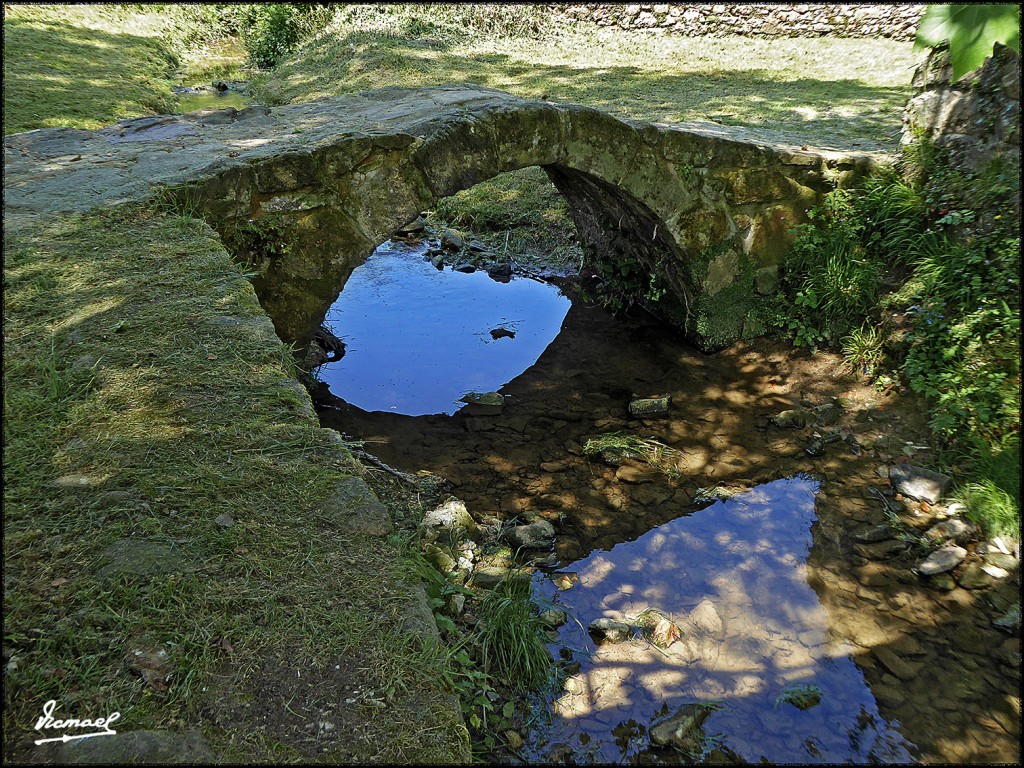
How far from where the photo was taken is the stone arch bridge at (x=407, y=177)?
4.07 metres

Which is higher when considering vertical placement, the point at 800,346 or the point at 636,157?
the point at 636,157

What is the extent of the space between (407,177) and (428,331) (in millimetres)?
1909

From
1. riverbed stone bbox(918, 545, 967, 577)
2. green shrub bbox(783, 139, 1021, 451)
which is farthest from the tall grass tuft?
green shrub bbox(783, 139, 1021, 451)

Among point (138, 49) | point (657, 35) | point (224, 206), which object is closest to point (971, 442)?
point (224, 206)

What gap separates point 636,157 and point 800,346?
1.85 meters

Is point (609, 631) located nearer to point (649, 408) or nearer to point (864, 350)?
point (649, 408)

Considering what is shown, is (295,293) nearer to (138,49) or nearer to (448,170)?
(448,170)

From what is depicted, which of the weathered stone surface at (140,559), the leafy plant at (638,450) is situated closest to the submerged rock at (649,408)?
the leafy plant at (638,450)

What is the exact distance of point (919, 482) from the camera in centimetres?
391

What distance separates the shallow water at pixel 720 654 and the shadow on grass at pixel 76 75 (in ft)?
22.2

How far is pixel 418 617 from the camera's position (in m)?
1.97

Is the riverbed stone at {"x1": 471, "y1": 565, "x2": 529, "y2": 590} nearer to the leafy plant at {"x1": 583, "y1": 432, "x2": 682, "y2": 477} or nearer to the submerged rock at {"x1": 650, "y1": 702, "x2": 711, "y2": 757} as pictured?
the submerged rock at {"x1": 650, "y1": 702, "x2": 711, "y2": 757}

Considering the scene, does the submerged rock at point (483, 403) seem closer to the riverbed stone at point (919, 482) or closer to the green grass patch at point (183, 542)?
the green grass patch at point (183, 542)

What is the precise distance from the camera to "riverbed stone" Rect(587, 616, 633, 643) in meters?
2.99
